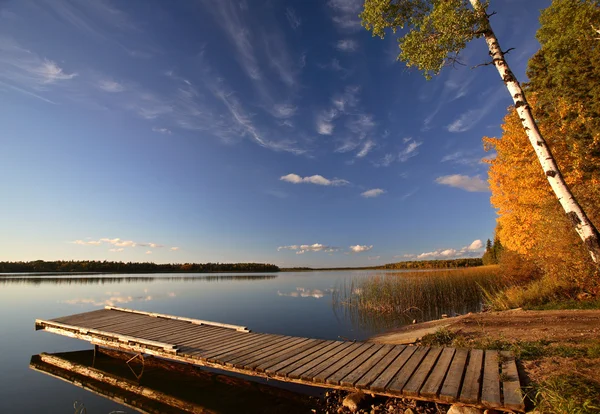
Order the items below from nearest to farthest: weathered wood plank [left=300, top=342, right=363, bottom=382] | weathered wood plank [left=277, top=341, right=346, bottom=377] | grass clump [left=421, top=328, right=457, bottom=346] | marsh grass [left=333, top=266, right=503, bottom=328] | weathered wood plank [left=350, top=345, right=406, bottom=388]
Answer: weathered wood plank [left=350, top=345, right=406, bottom=388] → weathered wood plank [left=300, top=342, right=363, bottom=382] → weathered wood plank [left=277, top=341, right=346, bottom=377] → grass clump [left=421, top=328, right=457, bottom=346] → marsh grass [left=333, top=266, right=503, bottom=328]

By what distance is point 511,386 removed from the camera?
461cm

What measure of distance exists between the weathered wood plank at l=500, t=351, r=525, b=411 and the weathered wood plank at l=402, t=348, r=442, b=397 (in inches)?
44.4

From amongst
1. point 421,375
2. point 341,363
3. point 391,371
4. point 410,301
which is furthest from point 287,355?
point 410,301

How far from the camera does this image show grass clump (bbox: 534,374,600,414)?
12.6ft

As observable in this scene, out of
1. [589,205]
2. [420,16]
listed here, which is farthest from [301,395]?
[589,205]

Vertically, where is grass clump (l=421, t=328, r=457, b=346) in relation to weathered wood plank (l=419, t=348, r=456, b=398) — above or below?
below

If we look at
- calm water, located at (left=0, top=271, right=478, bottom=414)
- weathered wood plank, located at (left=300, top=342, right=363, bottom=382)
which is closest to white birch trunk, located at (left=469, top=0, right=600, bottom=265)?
weathered wood plank, located at (left=300, top=342, right=363, bottom=382)

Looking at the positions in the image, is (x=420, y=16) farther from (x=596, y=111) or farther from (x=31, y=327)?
(x=31, y=327)

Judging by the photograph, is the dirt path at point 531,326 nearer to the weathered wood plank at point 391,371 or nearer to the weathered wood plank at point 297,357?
the weathered wood plank at point 391,371

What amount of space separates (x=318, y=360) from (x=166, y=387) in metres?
4.34

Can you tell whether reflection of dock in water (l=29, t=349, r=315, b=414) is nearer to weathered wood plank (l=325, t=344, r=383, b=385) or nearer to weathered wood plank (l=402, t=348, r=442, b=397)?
weathered wood plank (l=325, t=344, r=383, b=385)

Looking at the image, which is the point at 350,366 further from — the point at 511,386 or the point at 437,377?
the point at 511,386

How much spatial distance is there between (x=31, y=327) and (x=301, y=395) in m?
16.3

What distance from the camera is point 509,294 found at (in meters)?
15.3
